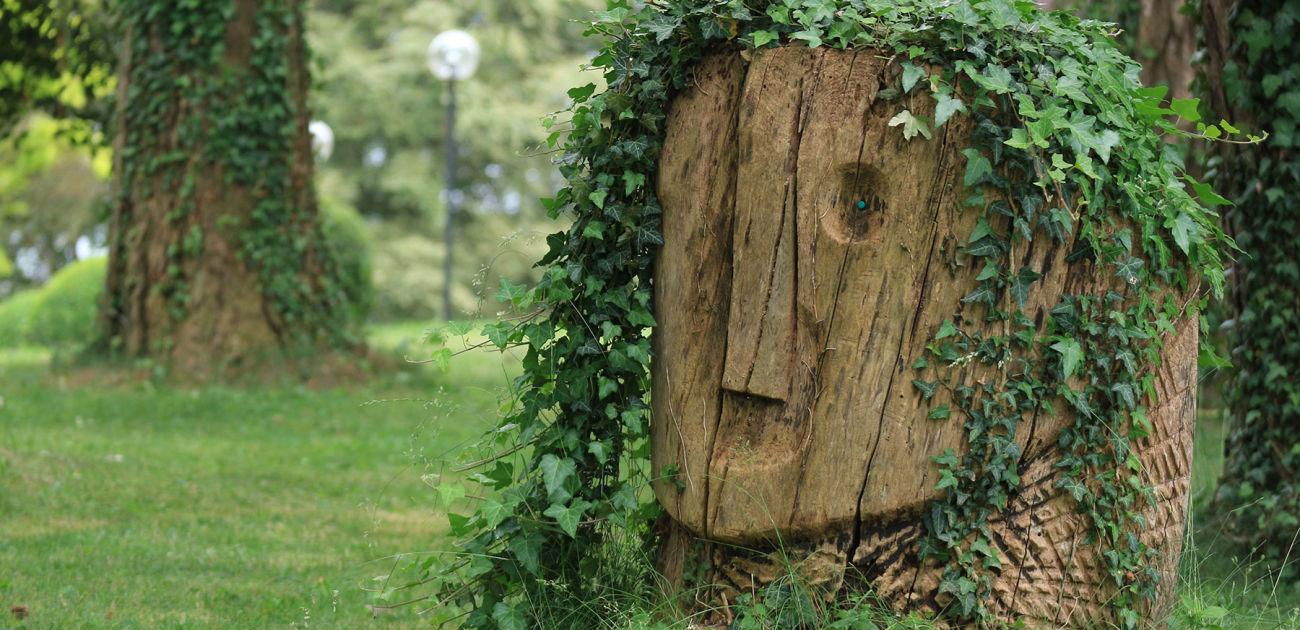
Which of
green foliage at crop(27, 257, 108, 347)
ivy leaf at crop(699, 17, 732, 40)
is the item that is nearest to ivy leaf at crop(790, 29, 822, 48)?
ivy leaf at crop(699, 17, 732, 40)

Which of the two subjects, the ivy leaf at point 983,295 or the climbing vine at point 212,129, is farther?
the climbing vine at point 212,129

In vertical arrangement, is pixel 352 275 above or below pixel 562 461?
below

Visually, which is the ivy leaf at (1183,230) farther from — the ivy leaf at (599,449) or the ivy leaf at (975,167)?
the ivy leaf at (599,449)

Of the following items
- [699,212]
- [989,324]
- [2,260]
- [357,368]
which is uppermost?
[699,212]

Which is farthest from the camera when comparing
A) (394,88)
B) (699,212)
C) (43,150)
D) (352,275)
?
(394,88)

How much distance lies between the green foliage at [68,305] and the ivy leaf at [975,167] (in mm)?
12905

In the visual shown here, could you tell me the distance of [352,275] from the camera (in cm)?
1208

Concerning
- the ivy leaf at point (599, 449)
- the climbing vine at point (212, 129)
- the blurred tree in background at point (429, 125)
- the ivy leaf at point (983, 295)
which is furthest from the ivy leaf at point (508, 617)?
the blurred tree in background at point (429, 125)

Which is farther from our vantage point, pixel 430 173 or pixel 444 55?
pixel 430 173

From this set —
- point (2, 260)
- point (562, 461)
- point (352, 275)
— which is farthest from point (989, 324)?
point (2, 260)

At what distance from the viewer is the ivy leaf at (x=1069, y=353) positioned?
9.93ft

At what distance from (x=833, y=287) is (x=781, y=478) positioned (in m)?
0.60

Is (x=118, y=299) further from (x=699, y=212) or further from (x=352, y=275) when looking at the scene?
(x=699, y=212)

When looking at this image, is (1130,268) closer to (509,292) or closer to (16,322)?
(509,292)
